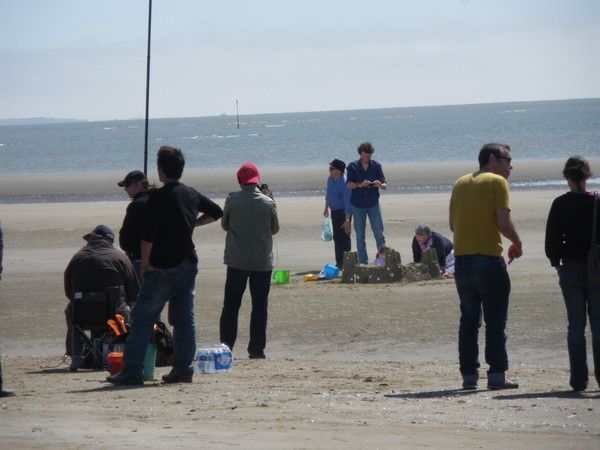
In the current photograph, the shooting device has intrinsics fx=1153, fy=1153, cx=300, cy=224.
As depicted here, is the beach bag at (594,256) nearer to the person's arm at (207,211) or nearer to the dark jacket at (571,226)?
the dark jacket at (571,226)

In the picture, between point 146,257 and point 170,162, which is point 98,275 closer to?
point 146,257

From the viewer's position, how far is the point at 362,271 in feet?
46.8

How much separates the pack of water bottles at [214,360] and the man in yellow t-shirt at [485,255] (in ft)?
6.25

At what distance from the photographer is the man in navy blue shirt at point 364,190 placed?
1467 cm

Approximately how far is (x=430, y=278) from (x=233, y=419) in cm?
767

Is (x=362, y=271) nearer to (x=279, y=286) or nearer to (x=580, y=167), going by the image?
(x=279, y=286)

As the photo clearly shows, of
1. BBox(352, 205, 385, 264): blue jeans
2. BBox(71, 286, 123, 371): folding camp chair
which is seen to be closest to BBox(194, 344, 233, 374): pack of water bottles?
BBox(71, 286, 123, 371): folding camp chair

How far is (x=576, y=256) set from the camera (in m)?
7.54

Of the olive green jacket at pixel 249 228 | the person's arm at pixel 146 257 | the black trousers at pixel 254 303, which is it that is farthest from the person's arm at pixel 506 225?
the black trousers at pixel 254 303

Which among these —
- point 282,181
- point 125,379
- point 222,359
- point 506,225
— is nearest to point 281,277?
point 222,359

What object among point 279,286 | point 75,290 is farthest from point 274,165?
point 75,290

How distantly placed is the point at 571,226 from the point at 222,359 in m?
2.84

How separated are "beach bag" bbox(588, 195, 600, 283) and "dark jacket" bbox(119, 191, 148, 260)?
356 centimetres

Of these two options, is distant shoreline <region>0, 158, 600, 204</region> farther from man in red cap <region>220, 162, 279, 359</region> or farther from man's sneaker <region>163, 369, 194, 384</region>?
man's sneaker <region>163, 369, 194, 384</region>
